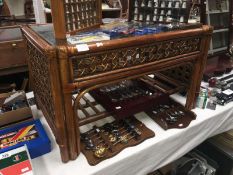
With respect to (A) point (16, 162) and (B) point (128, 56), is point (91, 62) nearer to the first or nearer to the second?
(B) point (128, 56)

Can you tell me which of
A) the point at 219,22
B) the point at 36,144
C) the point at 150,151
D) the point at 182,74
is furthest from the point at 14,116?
the point at 219,22

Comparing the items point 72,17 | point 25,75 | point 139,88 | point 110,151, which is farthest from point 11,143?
point 25,75

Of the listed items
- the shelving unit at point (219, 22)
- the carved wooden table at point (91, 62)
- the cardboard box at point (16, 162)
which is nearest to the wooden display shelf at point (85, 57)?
the carved wooden table at point (91, 62)

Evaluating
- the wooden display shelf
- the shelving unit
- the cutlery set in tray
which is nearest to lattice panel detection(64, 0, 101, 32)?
the wooden display shelf

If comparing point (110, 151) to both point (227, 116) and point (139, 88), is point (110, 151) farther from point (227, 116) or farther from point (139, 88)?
point (227, 116)

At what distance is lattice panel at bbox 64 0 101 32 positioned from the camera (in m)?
0.68

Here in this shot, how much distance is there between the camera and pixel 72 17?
699mm

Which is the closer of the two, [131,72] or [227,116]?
[131,72]

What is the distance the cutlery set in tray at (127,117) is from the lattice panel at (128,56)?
253mm

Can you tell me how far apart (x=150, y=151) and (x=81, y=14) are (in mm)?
585

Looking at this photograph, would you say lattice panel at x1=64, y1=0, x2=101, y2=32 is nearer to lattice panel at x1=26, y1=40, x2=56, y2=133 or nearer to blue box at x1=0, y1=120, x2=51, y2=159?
lattice panel at x1=26, y1=40, x2=56, y2=133

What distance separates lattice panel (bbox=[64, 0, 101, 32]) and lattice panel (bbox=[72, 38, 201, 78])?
0.50 feet

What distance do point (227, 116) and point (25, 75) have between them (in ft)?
4.57

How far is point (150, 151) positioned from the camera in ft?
2.79
